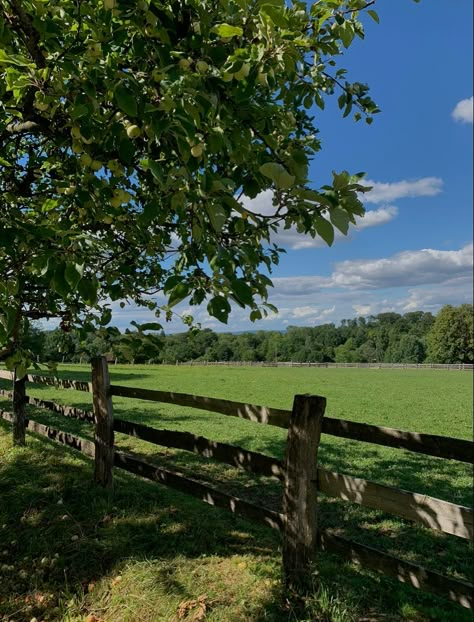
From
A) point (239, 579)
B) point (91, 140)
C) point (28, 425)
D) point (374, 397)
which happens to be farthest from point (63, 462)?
point (374, 397)

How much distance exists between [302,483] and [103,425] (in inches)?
105

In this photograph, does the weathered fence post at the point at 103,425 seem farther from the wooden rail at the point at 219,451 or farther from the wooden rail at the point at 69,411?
the wooden rail at the point at 69,411

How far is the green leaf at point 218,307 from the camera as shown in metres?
1.79

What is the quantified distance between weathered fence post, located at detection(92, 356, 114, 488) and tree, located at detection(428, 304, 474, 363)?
3614 inches

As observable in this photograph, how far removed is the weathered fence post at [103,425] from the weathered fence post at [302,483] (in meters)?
2.46

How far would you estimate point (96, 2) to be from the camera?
2.44 meters

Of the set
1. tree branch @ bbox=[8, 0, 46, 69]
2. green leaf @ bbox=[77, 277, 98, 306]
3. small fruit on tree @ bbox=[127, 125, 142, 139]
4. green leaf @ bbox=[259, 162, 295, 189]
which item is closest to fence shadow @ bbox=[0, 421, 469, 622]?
green leaf @ bbox=[77, 277, 98, 306]

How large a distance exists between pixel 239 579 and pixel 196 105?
134 inches

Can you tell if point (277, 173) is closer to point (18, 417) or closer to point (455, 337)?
point (18, 417)

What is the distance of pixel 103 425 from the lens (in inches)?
197

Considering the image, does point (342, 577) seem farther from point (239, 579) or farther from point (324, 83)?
point (324, 83)

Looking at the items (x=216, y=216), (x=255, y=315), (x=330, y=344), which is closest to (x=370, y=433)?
(x=255, y=315)

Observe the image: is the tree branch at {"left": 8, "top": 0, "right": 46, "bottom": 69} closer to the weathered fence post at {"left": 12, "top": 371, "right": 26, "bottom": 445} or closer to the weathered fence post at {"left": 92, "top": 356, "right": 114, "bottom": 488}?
the weathered fence post at {"left": 92, "top": 356, "right": 114, "bottom": 488}

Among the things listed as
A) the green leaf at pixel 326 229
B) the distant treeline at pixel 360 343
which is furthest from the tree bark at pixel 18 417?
Answer: the distant treeline at pixel 360 343
